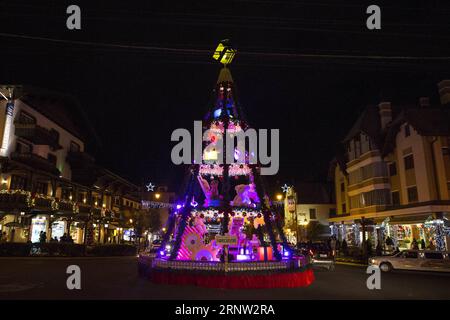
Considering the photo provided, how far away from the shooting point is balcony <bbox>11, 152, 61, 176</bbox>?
3127cm

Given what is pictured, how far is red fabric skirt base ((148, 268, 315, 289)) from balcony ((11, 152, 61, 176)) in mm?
23706

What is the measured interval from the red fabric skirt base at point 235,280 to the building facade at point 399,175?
18.0 m

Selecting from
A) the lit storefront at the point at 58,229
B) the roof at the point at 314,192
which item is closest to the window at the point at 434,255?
the lit storefront at the point at 58,229

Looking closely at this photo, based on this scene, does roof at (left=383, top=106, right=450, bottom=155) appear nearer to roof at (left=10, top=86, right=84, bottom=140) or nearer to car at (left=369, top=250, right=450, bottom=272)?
car at (left=369, top=250, right=450, bottom=272)

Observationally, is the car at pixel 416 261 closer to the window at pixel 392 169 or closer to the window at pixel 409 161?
the window at pixel 409 161

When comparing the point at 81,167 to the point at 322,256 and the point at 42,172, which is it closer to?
the point at 42,172

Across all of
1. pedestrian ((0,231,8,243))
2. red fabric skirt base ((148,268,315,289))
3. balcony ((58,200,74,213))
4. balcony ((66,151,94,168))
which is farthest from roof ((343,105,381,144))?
pedestrian ((0,231,8,243))

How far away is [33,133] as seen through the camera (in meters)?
32.6

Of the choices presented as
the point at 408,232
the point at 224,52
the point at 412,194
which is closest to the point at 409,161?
the point at 412,194

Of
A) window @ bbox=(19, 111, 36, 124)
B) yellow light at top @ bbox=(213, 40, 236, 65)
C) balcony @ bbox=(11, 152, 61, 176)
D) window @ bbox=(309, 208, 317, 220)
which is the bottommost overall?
window @ bbox=(309, 208, 317, 220)

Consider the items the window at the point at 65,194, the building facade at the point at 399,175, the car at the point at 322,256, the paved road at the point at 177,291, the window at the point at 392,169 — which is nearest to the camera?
the paved road at the point at 177,291

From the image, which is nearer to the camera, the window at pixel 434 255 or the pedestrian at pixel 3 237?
the window at pixel 434 255

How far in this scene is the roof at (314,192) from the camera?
5594 centimetres
